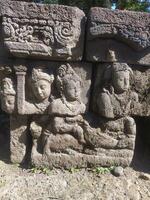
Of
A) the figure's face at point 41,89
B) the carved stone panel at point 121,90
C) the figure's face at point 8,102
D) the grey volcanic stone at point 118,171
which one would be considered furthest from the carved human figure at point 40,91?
the grey volcanic stone at point 118,171

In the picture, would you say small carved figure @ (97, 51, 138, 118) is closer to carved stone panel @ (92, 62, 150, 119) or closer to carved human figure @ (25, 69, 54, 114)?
carved stone panel @ (92, 62, 150, 119)

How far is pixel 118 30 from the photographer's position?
8.39 ft

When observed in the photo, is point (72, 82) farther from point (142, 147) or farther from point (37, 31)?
point (142, 147)

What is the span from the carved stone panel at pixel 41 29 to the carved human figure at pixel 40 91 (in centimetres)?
23

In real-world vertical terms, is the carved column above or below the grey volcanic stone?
above

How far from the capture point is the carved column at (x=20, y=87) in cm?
274

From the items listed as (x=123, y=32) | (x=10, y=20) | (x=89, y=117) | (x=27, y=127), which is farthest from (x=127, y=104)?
(x=10, y=20)

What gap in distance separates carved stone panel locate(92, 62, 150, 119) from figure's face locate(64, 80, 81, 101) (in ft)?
0.66

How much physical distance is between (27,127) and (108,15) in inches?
57.0

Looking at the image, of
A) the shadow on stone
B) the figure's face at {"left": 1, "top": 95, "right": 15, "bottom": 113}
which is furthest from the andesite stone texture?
the shadow on stone

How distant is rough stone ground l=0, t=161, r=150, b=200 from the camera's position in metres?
2.65

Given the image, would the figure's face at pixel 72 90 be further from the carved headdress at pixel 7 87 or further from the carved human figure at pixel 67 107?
the carved headdress at pixel 7 87

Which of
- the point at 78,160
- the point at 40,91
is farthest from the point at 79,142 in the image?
the point at 40,91

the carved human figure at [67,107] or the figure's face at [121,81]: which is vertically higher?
the figure's face at [121,81]
